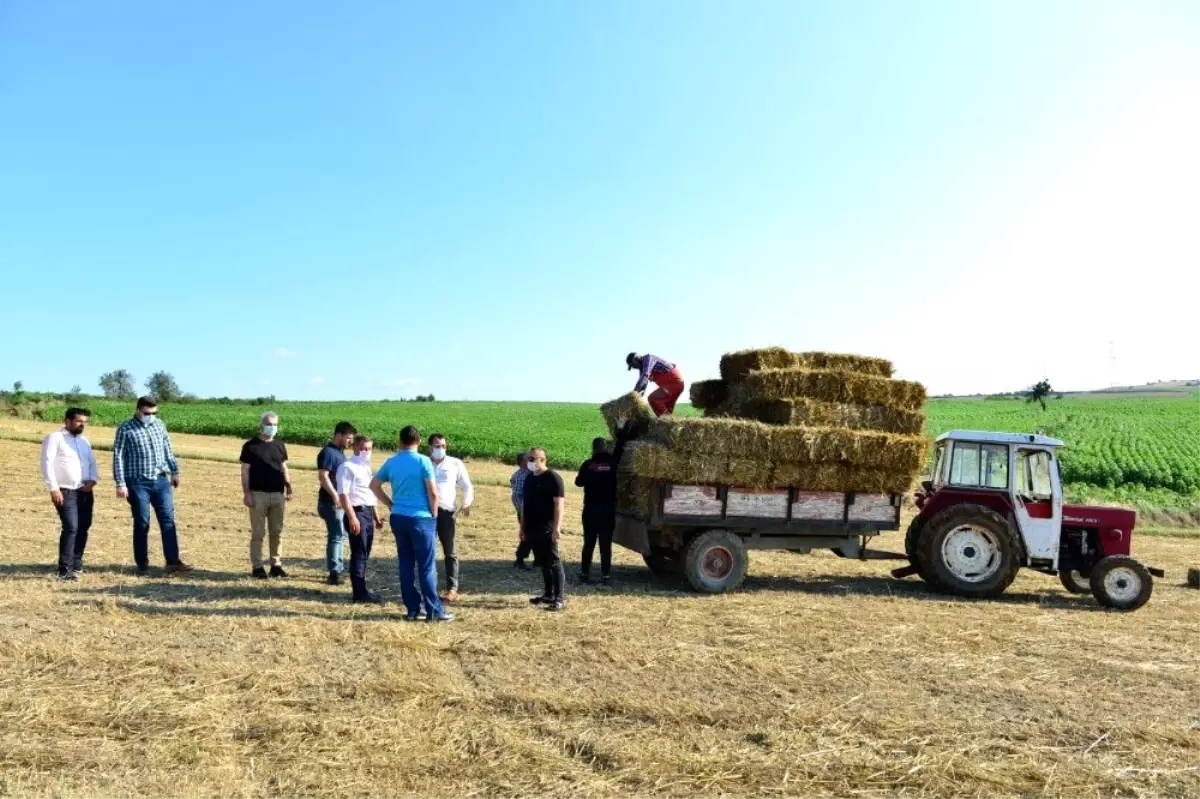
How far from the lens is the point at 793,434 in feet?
33.7

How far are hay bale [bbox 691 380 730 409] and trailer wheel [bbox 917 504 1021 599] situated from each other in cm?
307

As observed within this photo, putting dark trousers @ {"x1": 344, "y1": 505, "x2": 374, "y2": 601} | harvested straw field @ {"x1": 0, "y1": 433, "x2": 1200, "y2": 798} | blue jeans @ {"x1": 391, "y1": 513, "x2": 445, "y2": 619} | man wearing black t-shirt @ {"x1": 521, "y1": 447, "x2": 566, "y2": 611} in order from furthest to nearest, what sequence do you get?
dark trousers @ {"x1": 344, "y1": 505, "x2": 374, "y2": 601} → man wearing black t-shirt @ {"x1": 521, "y1": 447, "x2": 566, "y2": 611} → blue jeans @ {"x1": 391, "y1": 513, "x2": 445, "y2": 619} → harvested straw field @ {"x1": 0, "y1": 433, "x2": 1200, "y2": 798}

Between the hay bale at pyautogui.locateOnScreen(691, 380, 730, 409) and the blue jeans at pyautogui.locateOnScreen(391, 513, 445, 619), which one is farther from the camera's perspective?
the hay bale at pyautogui.locateOnScreen(691, 380, 730, 409)

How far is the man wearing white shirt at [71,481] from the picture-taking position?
960 cm

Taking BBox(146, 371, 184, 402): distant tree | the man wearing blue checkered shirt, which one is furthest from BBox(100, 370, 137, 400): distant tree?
the man wearing blue checkered shirt

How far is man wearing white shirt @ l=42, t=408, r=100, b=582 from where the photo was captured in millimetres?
9602

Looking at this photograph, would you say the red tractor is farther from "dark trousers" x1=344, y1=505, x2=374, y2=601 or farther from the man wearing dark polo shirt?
the man wearing dark polo shirt

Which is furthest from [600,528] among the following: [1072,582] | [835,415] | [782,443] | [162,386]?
[162,386]

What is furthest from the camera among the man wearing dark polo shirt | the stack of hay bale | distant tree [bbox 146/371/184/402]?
distant tree [bbox 146/371/184/402]

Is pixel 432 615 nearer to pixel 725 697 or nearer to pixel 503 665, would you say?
pixel 503 665

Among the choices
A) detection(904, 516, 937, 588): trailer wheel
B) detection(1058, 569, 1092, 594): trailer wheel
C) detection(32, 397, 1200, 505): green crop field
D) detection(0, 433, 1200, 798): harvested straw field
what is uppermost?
detection(32, 397, 1200, 505): green crop field

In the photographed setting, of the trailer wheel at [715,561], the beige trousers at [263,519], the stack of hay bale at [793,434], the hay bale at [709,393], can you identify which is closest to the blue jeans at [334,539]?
the beige trousers at [263,519]

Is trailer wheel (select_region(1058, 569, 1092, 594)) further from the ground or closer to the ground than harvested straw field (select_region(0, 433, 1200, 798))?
further from the ground

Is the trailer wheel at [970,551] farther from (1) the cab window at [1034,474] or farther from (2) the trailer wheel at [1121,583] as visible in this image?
(2) the trailer wheel at [1121,583]
